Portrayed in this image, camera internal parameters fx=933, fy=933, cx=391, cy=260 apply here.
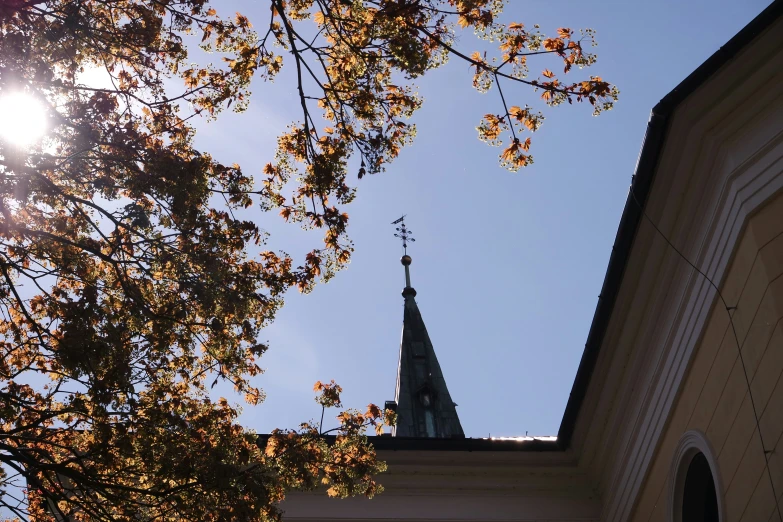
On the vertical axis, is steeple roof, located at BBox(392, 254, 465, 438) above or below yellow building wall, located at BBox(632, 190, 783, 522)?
above

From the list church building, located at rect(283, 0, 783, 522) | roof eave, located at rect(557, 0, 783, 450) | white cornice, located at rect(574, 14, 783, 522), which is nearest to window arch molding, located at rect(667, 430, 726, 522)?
church building, located at rect(283, 0, 783, 522)

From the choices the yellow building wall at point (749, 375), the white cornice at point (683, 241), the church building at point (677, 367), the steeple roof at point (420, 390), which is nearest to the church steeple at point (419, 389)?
the steeple roof at point (420, 390)

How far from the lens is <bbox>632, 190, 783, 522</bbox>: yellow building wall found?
671cm

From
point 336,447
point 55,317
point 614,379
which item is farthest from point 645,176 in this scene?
point 55,317

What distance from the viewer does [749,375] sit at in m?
7.06

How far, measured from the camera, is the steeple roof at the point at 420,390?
25312 millimetres

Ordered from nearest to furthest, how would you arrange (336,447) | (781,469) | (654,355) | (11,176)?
(781,469), (11,176), (336,447), (654,355)

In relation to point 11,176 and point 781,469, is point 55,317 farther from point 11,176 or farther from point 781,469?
point 781,469

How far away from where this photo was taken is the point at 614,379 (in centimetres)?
961

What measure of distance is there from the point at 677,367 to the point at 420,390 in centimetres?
1822

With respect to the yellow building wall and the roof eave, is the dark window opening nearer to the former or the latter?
the yellow building wall

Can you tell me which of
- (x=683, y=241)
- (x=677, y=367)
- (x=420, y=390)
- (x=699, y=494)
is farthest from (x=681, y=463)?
(x=420, y=390)

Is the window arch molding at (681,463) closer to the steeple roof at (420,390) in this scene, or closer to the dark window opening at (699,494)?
the dark window opening at (699,494)

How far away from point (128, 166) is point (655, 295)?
15.7 ft
